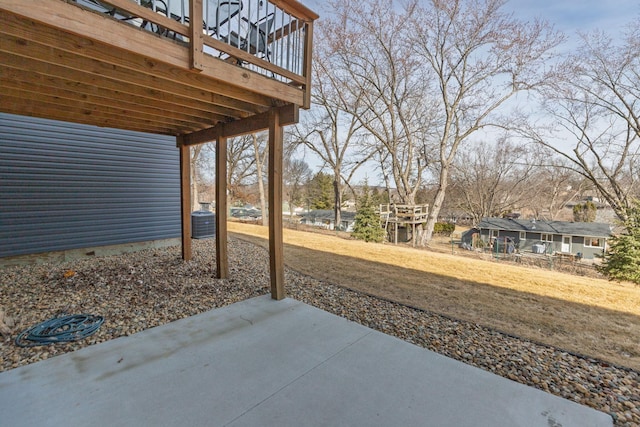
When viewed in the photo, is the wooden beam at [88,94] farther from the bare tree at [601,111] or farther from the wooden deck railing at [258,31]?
the bare tree at [601,111]

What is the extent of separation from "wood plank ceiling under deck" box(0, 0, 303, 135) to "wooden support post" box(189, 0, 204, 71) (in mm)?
52

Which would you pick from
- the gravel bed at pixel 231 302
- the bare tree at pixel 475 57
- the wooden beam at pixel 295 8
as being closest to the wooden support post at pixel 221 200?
the gravel bed at pixel 231 302

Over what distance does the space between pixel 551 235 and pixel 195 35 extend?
22.3 metres

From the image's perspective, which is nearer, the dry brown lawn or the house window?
the dry brown lawn

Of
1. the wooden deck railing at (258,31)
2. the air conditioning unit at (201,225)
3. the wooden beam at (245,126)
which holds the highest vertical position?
the wooden deck railing at (258,31)

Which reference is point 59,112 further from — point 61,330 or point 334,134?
point 334,134

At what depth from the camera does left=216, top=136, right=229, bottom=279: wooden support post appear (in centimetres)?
398

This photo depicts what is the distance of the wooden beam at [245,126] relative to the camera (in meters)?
3.11

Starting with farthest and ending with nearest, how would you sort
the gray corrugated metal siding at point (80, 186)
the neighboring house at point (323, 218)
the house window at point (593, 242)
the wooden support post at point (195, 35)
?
the neighboring house at point (323, 218) < the house window at point (593, 242) < the gray corrugated metal siding at point (80, 186) < the wooden support post at point (195, 35)

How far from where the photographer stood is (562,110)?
1204 centimetres

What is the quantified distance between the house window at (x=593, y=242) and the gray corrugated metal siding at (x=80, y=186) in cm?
2182

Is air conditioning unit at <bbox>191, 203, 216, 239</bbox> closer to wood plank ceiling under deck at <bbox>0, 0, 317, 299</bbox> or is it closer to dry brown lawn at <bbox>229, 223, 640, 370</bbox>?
dry brown lawn at <bbox>229, 223, 640, 370</bbox>

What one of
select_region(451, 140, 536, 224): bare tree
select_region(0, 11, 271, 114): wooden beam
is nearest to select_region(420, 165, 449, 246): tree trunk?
select_region(451, 140, 536, 224): bare tree

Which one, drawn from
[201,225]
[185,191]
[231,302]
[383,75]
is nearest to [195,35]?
[231,302]
